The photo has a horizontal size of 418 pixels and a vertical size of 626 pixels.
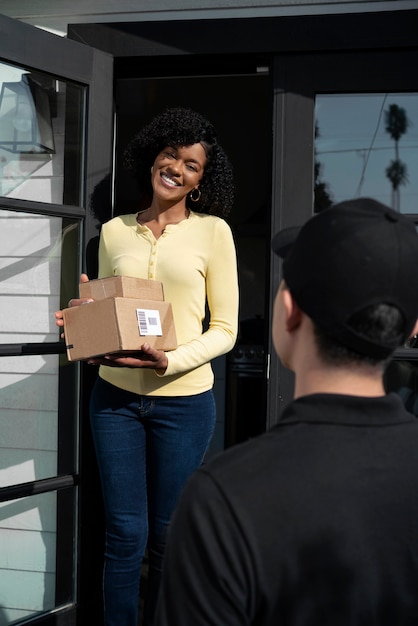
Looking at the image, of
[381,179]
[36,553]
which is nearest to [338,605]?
[381,179]

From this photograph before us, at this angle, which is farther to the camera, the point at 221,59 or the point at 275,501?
the point at 221,59

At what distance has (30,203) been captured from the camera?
2.46 m

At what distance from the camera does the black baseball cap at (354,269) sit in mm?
892

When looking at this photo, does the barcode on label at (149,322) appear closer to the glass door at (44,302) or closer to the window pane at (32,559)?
the glass door at (44,302)

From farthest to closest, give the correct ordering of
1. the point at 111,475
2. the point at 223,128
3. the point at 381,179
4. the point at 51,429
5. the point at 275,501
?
the point at 223,128 < the point at 51,429 < the point at 381,179 < the point at 111,475 < the point at 275,501

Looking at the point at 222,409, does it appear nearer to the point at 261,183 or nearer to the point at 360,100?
the point at 261,183

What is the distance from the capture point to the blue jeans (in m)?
2.24

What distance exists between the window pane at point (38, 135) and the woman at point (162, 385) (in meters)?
0.35

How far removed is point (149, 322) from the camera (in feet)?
6.84

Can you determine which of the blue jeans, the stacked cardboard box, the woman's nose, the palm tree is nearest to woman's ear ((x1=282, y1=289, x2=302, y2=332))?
the stacked cardboard box

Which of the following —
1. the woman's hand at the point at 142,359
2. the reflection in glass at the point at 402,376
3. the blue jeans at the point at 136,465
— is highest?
the woman's hand at the point at 142,359

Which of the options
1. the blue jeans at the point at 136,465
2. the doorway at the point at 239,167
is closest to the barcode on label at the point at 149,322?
the blue jeans at the point at 136,465

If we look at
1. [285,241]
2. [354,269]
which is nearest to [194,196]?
[285,241]

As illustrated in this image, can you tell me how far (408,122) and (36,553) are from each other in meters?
2.07
